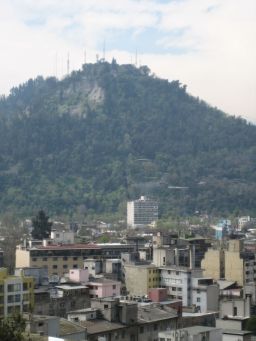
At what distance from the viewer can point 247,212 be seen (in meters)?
113

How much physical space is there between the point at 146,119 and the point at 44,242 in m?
103

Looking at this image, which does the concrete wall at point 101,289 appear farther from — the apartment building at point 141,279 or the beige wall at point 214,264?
the beige wall at point 214,264

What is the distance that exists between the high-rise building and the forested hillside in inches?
177

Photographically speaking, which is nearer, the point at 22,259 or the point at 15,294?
the point at 15,294

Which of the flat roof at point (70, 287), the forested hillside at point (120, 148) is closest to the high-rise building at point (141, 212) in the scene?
the forested hillside at point (120, 148)

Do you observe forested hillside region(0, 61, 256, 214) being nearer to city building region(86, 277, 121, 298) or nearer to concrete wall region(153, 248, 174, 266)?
concrete wall region(153, 248, 174, 266)

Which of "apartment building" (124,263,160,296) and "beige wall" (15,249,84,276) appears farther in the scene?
"beige wall" (15,249,84,276)

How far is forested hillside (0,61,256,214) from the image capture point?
11444 cm

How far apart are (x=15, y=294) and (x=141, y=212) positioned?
76324mm

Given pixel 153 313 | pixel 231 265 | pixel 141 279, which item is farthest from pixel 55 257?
pixel 153 313

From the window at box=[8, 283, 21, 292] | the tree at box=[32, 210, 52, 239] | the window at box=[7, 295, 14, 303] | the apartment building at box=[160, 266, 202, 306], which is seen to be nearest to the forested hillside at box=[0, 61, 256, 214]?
the tree at box=[32, 210, 52, 239]

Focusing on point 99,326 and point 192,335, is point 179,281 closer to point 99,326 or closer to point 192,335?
point 99,326

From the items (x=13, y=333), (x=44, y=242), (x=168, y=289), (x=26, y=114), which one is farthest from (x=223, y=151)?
(x=13, y=333)

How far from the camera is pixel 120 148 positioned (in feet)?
452
